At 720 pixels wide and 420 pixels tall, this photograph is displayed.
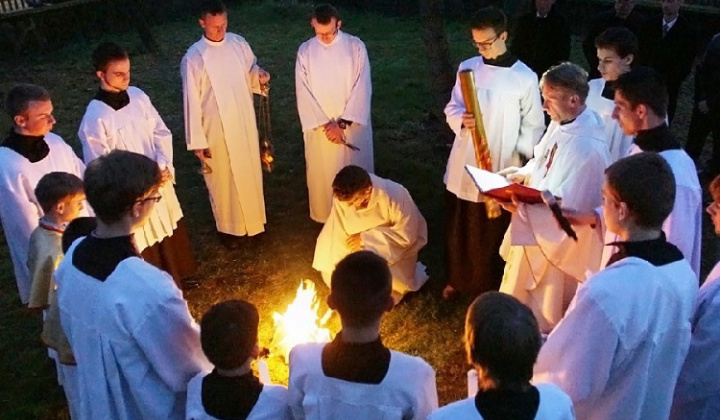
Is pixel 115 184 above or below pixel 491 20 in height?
below

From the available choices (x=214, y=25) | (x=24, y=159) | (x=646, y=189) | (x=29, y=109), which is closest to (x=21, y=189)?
(x=24, y=159)

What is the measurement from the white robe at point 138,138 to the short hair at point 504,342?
3.33 meters

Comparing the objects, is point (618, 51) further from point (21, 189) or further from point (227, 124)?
point (21, 189)

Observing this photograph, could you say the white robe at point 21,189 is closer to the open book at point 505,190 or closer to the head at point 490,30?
the open book at point 505,190

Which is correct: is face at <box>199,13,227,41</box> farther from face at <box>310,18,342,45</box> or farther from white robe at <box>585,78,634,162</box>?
white robe at <box>585,78,634,162</box>

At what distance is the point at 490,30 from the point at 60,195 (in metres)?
3.16

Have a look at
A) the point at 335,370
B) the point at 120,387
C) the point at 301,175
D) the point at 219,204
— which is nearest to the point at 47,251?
the point at 120,387

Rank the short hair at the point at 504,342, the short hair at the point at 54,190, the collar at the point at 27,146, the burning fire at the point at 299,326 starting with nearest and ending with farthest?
the short hair at the point at 504,342
the short hair at the point at 54,190
the burning fire at the point at 299,326
the collar at the point at 27,146

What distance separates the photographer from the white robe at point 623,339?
2.88 m

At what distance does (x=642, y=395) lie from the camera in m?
3.11

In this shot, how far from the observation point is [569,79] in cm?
422

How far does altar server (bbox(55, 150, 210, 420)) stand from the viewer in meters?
2.98

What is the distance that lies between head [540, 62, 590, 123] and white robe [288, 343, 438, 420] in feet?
7.11

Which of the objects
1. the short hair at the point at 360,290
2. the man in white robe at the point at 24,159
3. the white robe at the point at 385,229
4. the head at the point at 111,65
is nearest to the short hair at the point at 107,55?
the head at the point at 111,65
